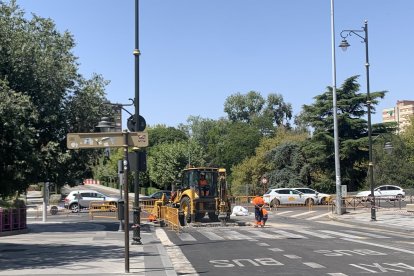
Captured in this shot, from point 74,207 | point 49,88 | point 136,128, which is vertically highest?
point 49,88

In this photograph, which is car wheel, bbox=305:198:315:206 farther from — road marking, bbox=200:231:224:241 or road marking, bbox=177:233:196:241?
Result: road marking, bbox=177:233:196:241

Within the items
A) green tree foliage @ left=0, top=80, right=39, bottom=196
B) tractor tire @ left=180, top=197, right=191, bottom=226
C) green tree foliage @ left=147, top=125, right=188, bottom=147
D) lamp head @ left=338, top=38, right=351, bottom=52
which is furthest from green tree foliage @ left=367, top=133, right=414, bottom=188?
green tree foliage @ left=147, top=125, right=188, bottom=147

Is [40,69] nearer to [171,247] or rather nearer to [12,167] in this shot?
[12,167]

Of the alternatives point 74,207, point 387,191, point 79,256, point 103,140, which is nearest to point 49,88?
point 79,256

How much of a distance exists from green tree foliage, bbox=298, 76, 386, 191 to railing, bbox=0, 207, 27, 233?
39411 millimetres

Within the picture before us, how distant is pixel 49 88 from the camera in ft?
80.5

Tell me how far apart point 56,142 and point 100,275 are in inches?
598

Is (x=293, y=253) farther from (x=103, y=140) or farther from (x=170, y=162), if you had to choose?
(x=170, y=162)

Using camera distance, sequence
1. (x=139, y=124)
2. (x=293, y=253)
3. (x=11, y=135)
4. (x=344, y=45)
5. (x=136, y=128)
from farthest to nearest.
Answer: (x=344, y=45), (x=139, y=124), (x=136, y=128), (x=293, y=253), (x=11, y=135)

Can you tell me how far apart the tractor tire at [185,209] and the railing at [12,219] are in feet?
24.5

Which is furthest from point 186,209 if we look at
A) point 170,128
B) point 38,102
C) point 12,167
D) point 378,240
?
point 170,128

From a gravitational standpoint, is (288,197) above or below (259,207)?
below

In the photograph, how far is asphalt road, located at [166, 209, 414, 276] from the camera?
39.2 feet

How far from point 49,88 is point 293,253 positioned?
14.5 meters
